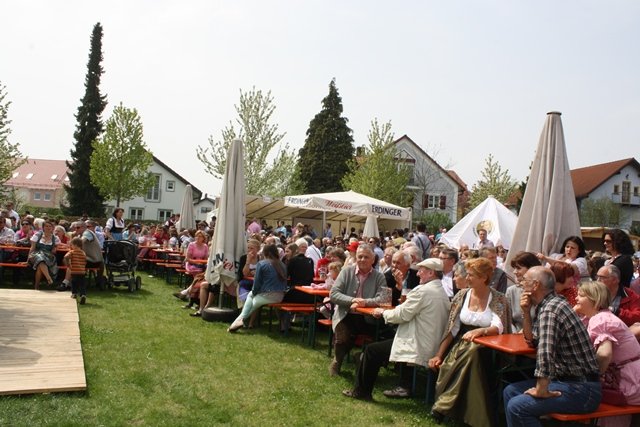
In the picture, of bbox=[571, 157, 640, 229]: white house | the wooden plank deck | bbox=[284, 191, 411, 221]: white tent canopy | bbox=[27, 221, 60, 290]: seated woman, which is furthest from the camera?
bbox=[571, 157, 640, 229]: white house

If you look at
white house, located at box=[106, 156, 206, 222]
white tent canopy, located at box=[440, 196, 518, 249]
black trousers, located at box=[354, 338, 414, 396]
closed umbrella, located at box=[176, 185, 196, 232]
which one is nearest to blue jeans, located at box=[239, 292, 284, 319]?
black trousers, located at box=[354, 338, 414, 396]

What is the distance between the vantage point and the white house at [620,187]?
50.2 meters

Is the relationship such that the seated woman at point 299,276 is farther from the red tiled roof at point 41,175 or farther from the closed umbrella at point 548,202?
the red tiled roof at point 41,175

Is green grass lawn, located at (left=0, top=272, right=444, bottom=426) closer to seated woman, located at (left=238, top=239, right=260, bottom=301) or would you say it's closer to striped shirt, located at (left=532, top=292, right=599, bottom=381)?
seated woman, located at (left=238, top=239, right=260, bottom=301)

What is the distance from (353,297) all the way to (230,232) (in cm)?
370

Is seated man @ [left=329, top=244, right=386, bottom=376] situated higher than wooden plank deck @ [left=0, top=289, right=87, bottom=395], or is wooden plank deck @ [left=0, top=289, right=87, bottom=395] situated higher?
seated man @ [left=329, top=244, right=386, bottom=376]

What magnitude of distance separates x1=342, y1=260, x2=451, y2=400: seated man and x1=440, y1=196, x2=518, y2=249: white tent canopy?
9891 mm

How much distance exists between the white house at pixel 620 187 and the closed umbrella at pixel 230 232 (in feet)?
152

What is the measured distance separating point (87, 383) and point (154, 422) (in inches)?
46.8

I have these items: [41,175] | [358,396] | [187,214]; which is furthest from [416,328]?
[41,175]

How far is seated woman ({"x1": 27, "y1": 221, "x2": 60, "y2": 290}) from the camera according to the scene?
35.9ft

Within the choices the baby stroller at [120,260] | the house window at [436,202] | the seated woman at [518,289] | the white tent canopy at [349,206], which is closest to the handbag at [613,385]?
the seated woman at [518,289]

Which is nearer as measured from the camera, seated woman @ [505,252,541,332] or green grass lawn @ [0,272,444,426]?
green grass lawn @ [0,272,444,426]

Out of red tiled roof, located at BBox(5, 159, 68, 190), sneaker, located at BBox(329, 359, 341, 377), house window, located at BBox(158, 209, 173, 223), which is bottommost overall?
sneaker, located at BBox(329, 359, 341, 377)
